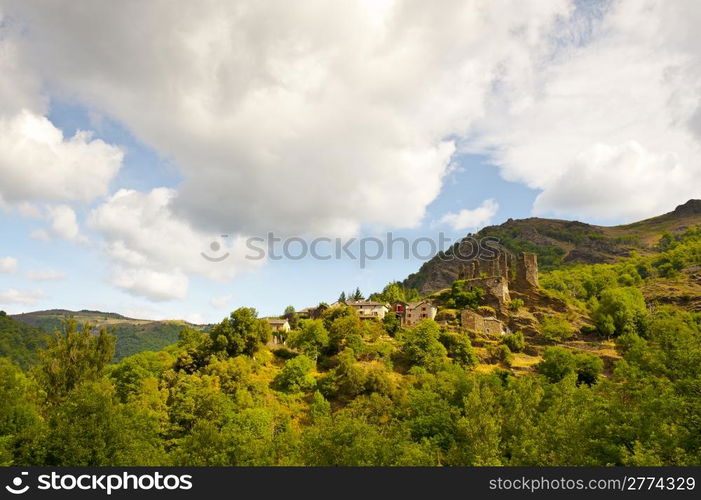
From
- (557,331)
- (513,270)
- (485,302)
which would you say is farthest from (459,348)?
(513,270)

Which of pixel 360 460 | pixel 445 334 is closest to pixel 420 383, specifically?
pixel 445 334

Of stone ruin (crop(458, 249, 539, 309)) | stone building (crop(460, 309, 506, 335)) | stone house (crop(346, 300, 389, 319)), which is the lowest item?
stone building (crop(460, 309, 506, 335))

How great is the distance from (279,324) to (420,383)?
4958 centimetres

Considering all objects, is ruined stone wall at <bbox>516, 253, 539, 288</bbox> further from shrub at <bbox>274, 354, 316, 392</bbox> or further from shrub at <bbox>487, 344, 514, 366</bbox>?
shrub at <bbox>274, 354, 316, 392</bbox>

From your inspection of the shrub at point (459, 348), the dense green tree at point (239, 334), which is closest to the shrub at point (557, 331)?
the shrub at point (459, 348)

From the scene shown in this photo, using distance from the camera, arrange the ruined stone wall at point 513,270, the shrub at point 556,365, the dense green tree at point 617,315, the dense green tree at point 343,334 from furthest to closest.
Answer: the ruined stone wall at point 513,270 < the dense green tree at point 617,315 < the dense green tree at point 343,334 < the shrub at point 556,365

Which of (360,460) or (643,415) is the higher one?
(643,415)

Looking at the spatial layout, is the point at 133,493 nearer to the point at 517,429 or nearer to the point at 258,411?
the point at 258,411

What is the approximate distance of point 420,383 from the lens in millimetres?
61125

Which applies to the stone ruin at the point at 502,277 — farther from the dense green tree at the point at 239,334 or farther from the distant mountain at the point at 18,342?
the distant mountain at the point at 18,342

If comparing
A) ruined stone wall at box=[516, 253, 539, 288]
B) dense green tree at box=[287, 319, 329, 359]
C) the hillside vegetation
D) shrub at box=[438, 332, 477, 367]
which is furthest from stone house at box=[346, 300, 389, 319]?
ruined stone wall at box=[516, 253, 539, 288]

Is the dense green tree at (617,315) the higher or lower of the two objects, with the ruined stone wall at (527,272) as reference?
lower

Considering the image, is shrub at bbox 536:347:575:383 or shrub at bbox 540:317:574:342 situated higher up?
shrub at bbox 540:317:574:342

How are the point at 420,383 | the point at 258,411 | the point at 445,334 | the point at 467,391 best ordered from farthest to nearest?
the point at 445,334
the point at 420,383
the point at 467,391
the point at 258,411
